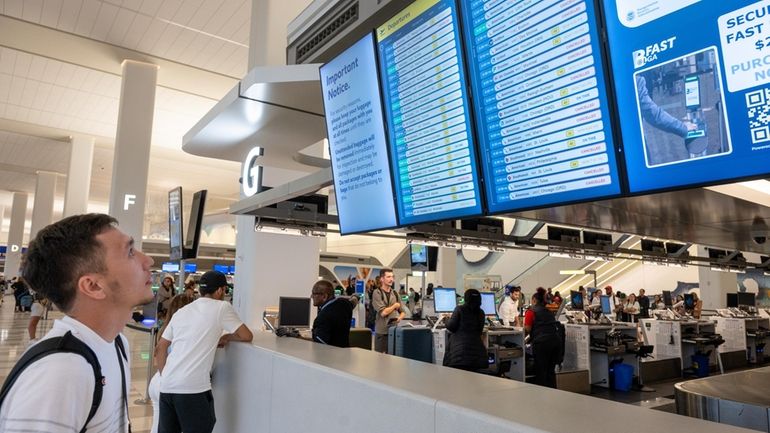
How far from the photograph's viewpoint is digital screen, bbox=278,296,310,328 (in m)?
5.34

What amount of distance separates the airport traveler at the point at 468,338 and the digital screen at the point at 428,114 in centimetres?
316

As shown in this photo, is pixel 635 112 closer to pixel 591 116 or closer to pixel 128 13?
pixel 591 116

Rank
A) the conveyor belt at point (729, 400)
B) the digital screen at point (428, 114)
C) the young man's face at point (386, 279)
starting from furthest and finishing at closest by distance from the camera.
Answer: the young man's face at point (386, 279) < the conveyor belt at point (729, 400) < the digital screen at point (428, 114)

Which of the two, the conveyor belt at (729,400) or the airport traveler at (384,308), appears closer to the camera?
the conveyor belt at (729,400)

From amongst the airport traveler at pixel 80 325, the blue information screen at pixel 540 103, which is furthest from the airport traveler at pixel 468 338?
the airport traveler at pixel 80 325

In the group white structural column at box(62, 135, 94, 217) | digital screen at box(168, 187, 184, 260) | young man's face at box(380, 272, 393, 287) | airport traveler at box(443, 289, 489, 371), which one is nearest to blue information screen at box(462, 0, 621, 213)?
airport traveler at box(443, 289, 489, 371)

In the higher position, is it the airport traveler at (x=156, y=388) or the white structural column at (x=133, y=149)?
the white structural column at (x=133, y=149)

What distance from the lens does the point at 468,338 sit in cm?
519

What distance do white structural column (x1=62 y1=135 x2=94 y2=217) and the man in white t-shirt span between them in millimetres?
13539

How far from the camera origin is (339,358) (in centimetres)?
248

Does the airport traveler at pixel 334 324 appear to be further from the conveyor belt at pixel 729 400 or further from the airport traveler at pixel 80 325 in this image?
the airport traveler at pixel 80 325

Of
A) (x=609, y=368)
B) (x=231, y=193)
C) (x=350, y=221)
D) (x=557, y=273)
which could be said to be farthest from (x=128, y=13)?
(x=557, y=273)

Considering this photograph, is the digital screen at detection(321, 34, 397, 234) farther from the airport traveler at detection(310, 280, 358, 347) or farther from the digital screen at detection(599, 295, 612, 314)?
the digital screen at detection(599, 295, 612, 314)

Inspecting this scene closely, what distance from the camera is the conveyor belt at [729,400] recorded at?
93.9 inches
